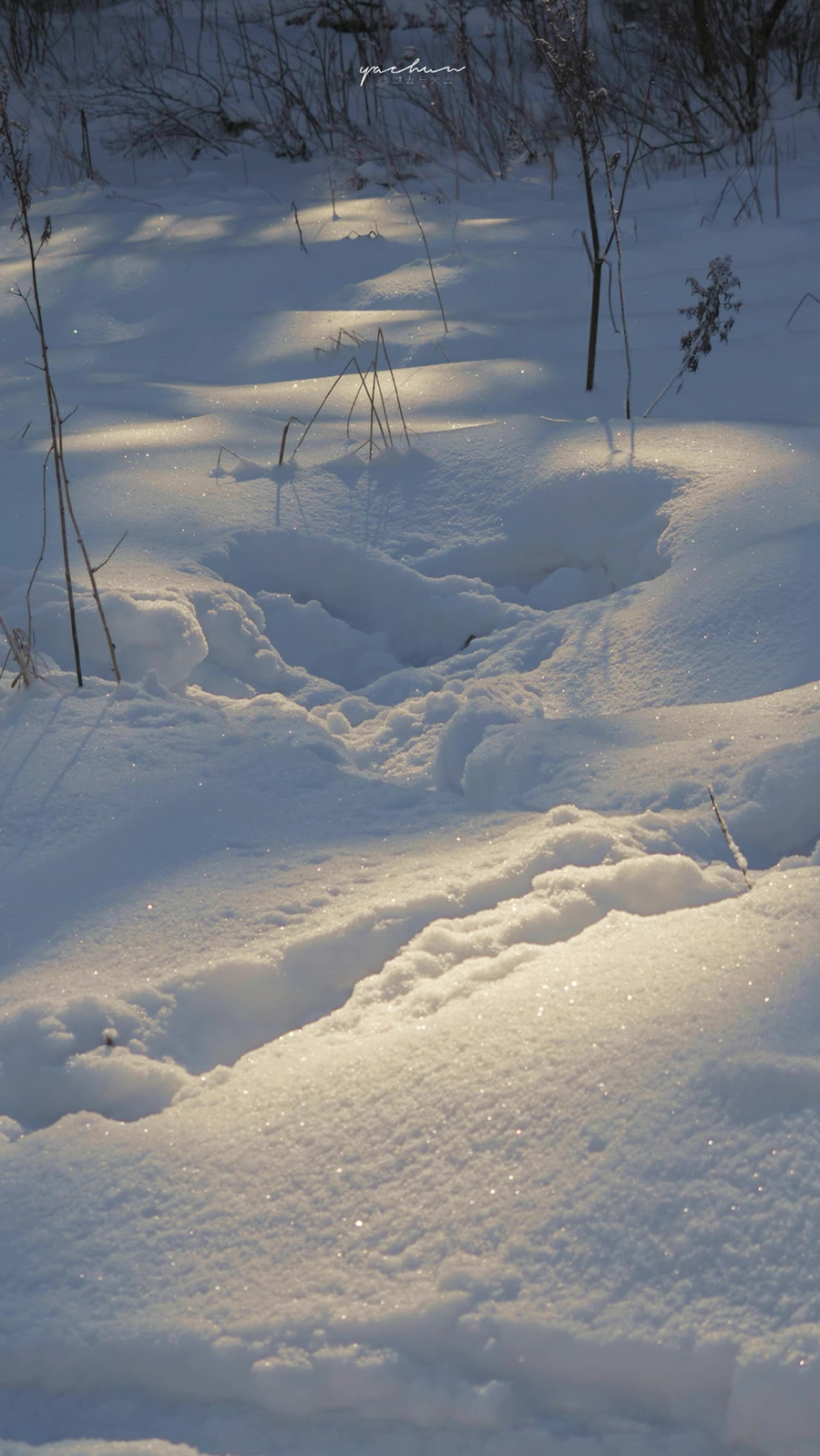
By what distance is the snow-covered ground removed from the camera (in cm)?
95

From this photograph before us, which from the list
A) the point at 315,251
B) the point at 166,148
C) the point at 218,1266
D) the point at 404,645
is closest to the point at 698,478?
the point at 404,645

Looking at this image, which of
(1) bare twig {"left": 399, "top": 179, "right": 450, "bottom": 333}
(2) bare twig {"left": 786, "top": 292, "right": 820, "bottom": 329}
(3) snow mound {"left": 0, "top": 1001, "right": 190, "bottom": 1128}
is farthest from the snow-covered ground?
(1) bare twig {"left": 399, "top": 179, "right": 450, "bottom": 333}

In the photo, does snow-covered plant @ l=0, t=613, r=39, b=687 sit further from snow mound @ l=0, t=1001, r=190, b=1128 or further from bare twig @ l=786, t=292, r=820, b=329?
bare twig @ l=786, t=292, r=820, b=329

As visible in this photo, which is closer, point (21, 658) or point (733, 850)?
point (733, 850)

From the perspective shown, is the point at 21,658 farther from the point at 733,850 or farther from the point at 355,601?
the point at 733,850

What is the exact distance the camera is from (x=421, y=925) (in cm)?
144

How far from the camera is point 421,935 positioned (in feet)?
4.66

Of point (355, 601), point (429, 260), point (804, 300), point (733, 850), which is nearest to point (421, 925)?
point (733, 850)

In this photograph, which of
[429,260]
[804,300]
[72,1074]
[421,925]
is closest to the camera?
[72,1074]

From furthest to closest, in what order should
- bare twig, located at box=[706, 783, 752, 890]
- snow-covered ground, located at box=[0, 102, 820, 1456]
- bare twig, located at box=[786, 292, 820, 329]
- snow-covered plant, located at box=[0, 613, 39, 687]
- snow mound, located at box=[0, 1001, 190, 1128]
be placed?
bare twig, located at box=[786, 292, 820, 329]
snow-covered plant, located at box=[0, 613, 39, 687]
bare twig, located at box=[706, 783, 752, 890]
snow mound, located at box=[0, 1001, 190, 1128]
snow-covered ground, located at box=[0, 102, 820, 1456]

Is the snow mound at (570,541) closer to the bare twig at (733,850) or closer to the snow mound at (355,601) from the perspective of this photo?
the snow mound at (355,601)

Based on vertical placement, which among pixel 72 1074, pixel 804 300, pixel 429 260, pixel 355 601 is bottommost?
pixel 72 1074

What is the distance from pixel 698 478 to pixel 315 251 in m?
2.52

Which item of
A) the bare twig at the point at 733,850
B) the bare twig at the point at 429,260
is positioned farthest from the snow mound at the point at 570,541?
the bare twig at the point at 429,260
